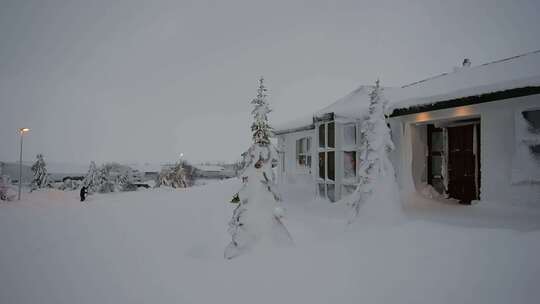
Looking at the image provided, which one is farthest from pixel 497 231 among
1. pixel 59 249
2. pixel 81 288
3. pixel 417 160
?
Answer: pixel 59 249

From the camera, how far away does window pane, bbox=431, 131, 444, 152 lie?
10461 millimetres

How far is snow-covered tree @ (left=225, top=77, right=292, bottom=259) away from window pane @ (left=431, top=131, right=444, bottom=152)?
23.3 feet

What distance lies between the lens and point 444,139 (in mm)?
10258

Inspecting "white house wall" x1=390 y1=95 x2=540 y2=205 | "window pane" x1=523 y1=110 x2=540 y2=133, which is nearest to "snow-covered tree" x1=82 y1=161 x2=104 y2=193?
"white house wall" x1=390 y1=95 x2=540 y2=205

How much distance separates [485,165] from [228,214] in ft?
28.3

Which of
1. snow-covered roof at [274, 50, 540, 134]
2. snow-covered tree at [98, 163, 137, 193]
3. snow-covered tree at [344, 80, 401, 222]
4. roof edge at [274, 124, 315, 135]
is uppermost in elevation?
snow-covered roof at [274, 50, 540, 134]

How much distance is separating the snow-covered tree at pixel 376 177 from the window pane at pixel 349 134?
3.19 metres

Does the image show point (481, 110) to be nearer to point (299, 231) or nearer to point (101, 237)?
point (299, 231)

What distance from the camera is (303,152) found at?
16.2 meters

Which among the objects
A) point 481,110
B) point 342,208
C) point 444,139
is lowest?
point 342,208

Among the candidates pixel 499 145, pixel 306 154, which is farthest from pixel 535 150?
pixel 306 154

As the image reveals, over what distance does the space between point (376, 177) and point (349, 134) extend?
4.36 m

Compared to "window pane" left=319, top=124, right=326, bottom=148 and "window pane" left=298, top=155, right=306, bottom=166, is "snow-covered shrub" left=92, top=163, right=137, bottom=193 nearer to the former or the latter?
"window pane" left=298, top=155, right=306, bottom=166

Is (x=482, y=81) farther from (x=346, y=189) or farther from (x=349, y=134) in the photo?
(x=346, y=189)
